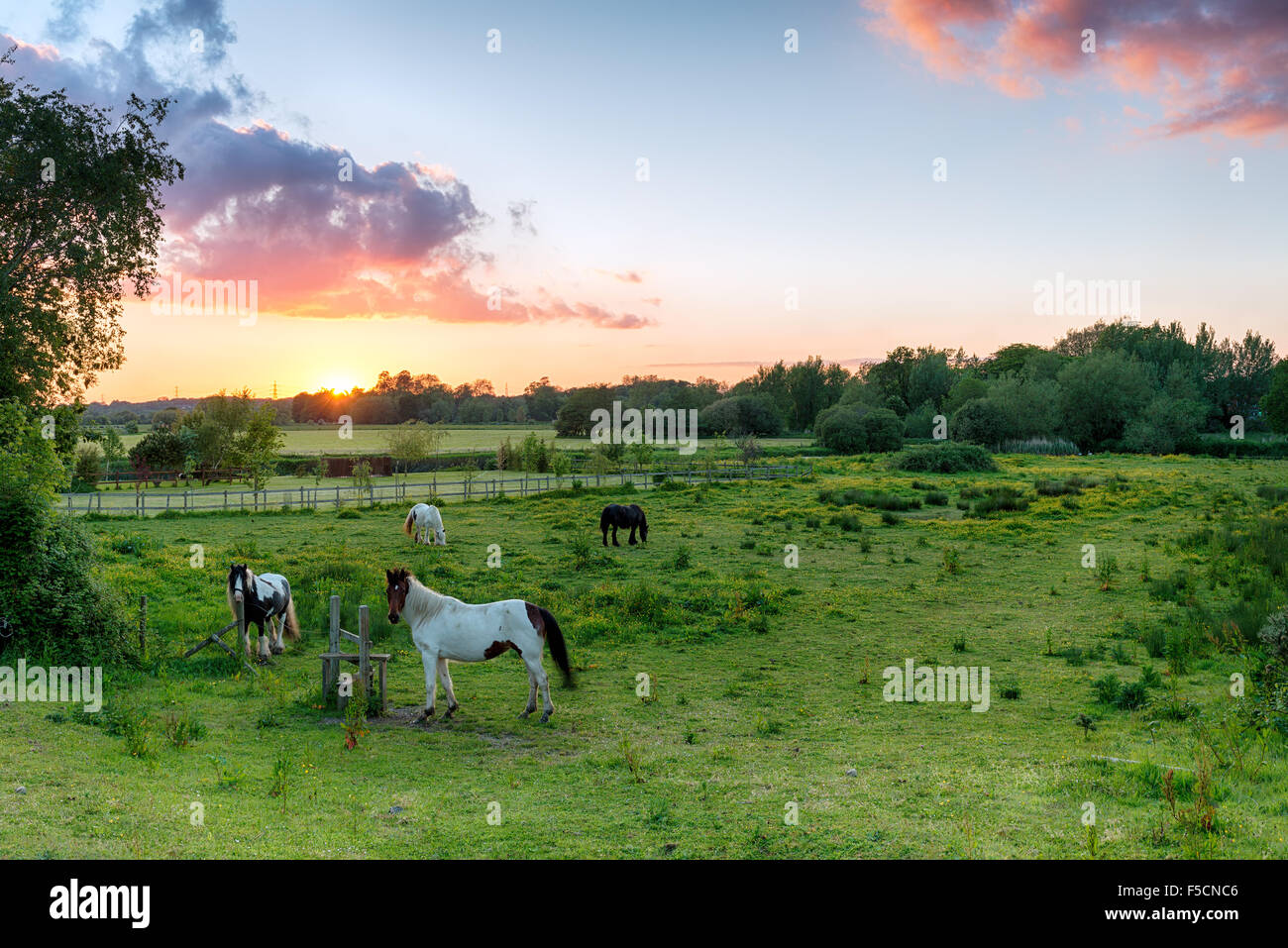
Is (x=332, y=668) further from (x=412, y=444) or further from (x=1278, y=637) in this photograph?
(x=412, y=444)

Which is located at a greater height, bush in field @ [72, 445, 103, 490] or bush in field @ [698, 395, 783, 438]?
bush in field @ [698, 395, 783, 438]

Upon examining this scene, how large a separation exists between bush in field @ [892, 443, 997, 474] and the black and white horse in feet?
157

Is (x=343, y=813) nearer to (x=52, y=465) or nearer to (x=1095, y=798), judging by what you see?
(x=1095, y=798)

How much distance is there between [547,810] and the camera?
7.19 metres

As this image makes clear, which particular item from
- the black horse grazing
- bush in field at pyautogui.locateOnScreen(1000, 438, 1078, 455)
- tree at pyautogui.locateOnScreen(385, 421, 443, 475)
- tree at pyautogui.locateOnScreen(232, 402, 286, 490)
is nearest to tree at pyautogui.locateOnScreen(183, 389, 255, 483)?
tree at pyautogui.locateOnScreen(385, 421, 443, 475)

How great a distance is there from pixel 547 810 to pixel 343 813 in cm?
180

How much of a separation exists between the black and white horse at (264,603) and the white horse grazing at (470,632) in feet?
11.6

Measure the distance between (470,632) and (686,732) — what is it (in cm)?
312

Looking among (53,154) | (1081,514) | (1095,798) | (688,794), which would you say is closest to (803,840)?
(688,794)

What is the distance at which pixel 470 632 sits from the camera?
10.5 m

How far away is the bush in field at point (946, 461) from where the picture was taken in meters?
54.6

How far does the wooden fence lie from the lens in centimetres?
3616

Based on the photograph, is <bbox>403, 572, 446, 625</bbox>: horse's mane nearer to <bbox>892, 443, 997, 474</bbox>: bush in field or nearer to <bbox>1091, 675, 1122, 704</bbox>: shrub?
<bbox>1091, 675, 1122, 704</bbox>: shrub

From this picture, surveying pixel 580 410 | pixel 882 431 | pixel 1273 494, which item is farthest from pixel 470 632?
pixel 580 410
